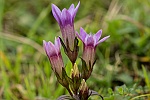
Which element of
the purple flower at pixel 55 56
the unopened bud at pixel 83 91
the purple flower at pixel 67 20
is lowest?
the unopened bud at pixel 83 91

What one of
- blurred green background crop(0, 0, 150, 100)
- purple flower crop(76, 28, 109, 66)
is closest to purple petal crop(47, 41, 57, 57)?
purple flower crop(76, 28, 109, 66)

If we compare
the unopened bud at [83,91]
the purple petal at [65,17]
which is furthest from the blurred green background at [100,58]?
the purple petal at [65,17]

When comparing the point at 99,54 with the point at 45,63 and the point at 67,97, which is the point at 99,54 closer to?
the point at 45,63

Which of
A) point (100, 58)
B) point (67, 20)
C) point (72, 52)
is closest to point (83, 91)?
point (72, 52)

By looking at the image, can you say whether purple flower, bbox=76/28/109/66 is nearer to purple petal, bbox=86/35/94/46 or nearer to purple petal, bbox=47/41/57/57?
purple petal, bbox=86/35/94/46

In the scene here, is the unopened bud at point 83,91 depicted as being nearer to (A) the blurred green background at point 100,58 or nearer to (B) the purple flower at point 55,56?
(B) the purple flower at point 55,56
